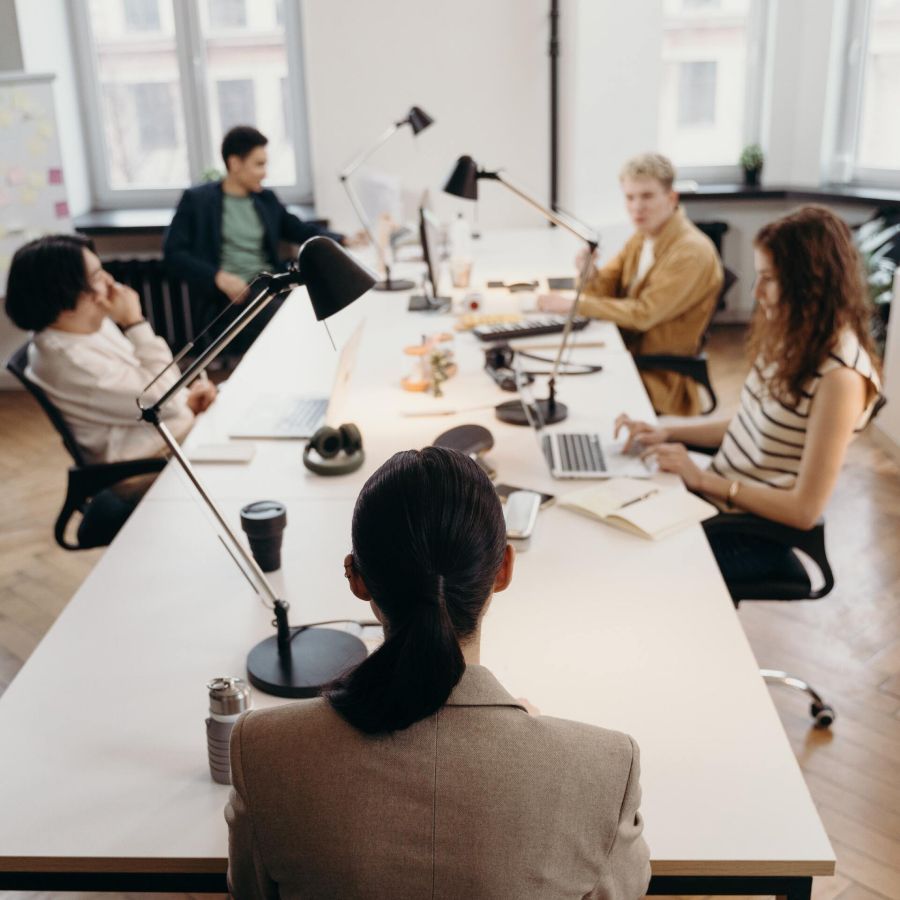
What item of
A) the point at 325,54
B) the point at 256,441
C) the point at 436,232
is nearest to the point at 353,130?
the point at 325,54

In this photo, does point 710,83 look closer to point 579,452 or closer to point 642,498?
point 579,452

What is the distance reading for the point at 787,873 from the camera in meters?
1.41

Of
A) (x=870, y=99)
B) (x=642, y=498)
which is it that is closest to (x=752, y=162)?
(x=870, y=99)

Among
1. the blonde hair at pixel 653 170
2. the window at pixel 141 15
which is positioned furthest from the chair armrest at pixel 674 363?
the window at pixel 141 15

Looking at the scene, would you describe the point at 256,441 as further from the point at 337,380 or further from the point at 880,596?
the point at 880,596

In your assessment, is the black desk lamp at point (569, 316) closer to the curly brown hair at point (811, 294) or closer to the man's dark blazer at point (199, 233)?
the curly brown hair at point (811, 294)

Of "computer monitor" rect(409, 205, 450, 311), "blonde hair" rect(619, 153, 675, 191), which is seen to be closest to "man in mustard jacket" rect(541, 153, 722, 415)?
"blonde hair" rect(619, 153, 675, 191)

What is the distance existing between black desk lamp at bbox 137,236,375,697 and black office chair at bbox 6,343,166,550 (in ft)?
3.84

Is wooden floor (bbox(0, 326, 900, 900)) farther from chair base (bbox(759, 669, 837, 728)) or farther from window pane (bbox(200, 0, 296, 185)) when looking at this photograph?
window pane (bbox(200, 0, 296, 185))

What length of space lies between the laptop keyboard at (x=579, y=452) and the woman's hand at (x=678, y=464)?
129mm

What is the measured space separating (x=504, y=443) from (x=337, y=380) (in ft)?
1.61

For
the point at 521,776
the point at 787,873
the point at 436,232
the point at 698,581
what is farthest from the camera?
the point at 436,232

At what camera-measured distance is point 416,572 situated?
115 centimetres

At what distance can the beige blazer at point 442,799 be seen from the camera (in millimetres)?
1122
